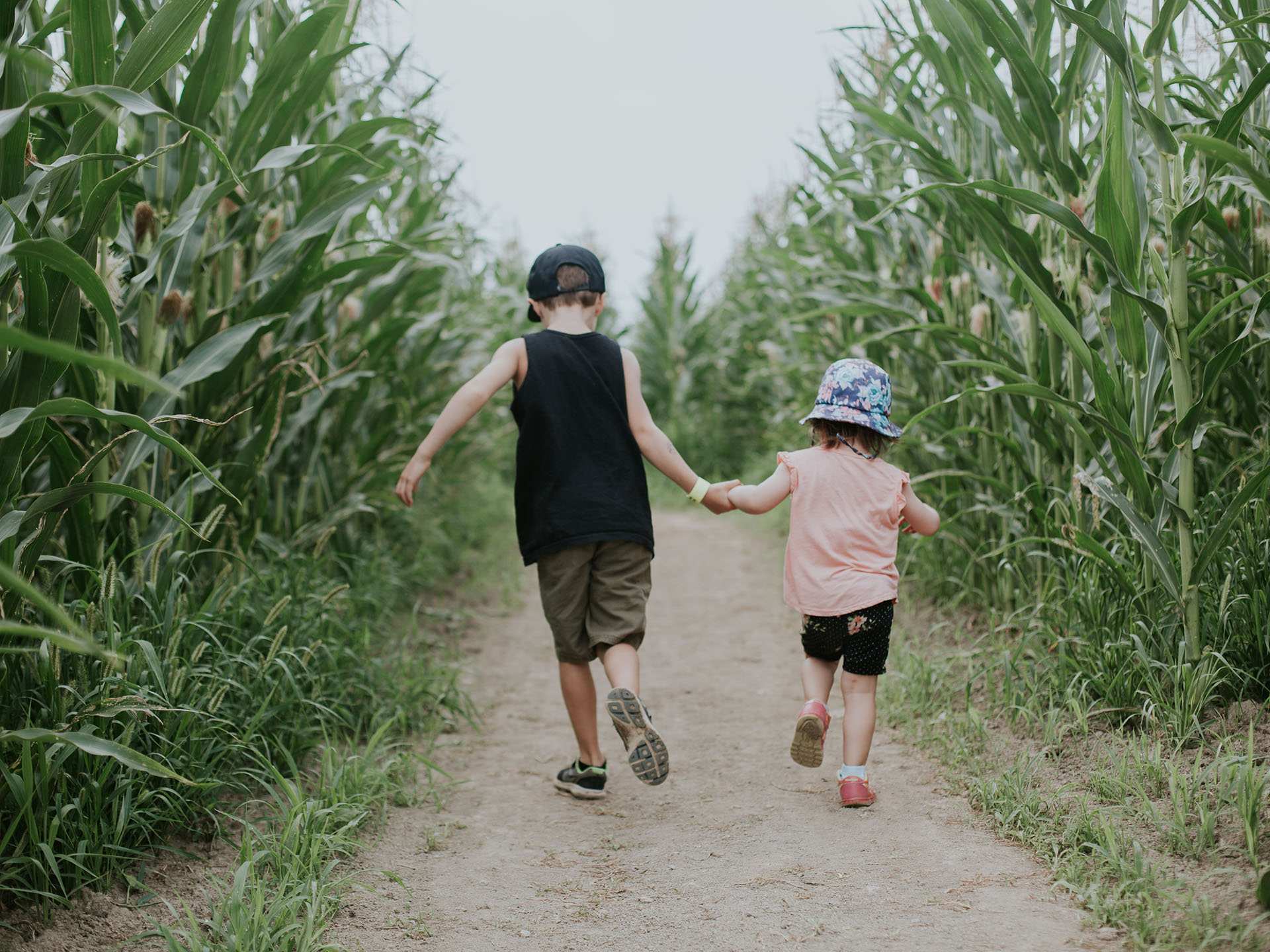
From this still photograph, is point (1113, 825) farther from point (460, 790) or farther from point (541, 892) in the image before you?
point (460, 790)

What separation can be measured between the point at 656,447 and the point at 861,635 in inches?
31.9

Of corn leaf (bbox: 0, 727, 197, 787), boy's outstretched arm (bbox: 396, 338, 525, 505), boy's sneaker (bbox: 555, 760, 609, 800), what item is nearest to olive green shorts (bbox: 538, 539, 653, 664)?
boy's sneaker (bbox: 555, 760, 609, 800)

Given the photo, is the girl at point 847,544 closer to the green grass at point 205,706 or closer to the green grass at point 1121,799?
the green grass at point 1121,799

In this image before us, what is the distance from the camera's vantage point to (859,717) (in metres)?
2.79

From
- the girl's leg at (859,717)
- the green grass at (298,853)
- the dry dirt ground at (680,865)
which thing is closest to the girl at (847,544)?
the girl's leg at (859,717)

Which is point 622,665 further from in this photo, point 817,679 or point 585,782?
A: point 817,679

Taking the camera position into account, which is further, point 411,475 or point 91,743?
point 411,475

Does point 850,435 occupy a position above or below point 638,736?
above

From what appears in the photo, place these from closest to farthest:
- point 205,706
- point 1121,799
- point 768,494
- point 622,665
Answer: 1. point 1121,799
2. point 205,706
3. point 768,494
4. point 622,665

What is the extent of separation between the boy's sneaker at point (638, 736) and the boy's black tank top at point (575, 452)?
19.0 inches

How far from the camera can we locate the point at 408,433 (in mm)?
5152

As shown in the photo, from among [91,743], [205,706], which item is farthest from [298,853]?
[91,743]

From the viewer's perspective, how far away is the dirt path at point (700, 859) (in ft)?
6.92

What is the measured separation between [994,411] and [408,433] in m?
2.76
